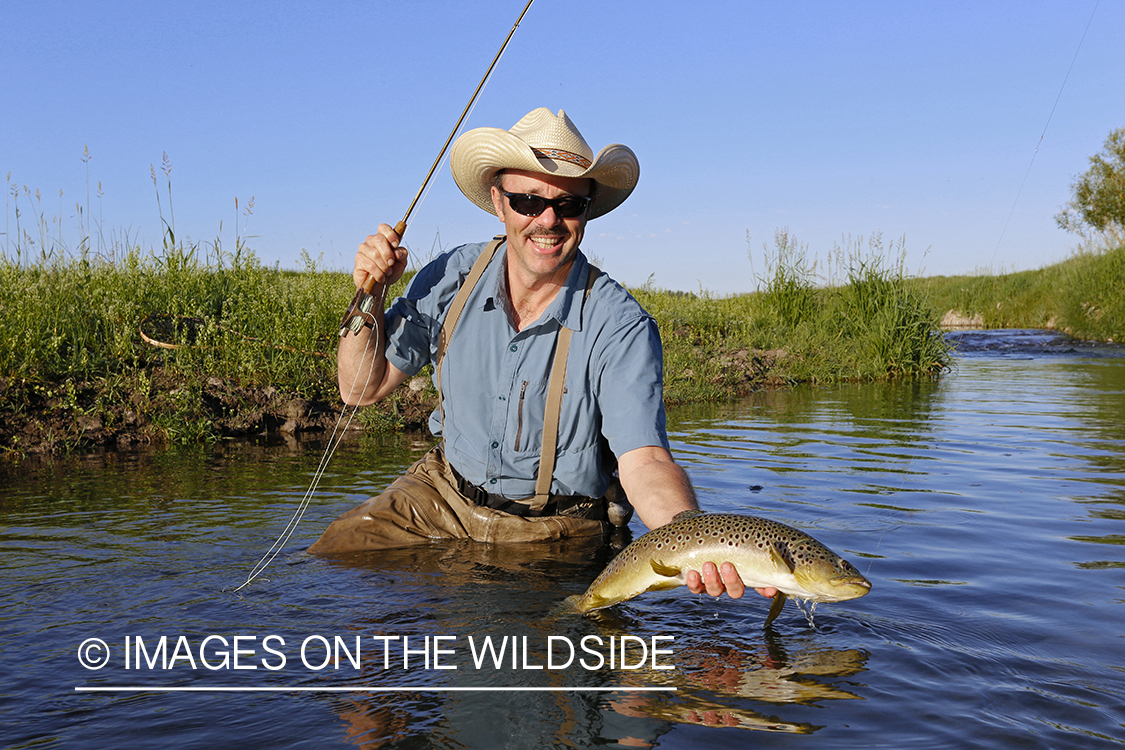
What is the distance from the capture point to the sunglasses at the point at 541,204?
4.02 meters

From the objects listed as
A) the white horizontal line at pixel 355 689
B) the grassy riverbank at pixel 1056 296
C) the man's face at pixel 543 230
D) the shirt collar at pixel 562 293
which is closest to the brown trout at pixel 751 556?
the white horizontal line at pixel 355 689

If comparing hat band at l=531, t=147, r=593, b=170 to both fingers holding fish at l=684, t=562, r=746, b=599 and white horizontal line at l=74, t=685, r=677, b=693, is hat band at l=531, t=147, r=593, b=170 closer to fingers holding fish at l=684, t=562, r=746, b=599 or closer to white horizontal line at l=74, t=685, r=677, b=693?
fingers holding fish at l=684, t=562, r=746, b=599

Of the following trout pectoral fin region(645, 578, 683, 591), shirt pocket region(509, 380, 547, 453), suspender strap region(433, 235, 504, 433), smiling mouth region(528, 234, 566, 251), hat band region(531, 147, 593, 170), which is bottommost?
trout pectoral fin region(645, 578, 683, 591)

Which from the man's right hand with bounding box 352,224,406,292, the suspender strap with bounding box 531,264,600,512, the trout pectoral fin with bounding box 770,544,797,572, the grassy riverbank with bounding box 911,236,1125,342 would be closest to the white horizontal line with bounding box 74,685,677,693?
the trout pectoral fin with bounding box 770,544,797,572

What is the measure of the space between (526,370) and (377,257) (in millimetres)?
883

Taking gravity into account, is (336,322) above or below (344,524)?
above

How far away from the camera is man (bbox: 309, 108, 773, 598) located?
3.95m

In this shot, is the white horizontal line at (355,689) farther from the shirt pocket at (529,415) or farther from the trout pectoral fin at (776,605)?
the shirt pocket at (529,415)

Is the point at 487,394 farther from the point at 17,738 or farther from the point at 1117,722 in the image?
the point at 1117,722

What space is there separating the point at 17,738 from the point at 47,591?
142 centimetres

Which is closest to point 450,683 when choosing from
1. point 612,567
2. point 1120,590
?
point 612,567

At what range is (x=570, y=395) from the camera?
4059 millimetres

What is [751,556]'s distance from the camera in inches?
113

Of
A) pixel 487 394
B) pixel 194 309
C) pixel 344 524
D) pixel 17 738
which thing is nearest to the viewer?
pixel 17 738
